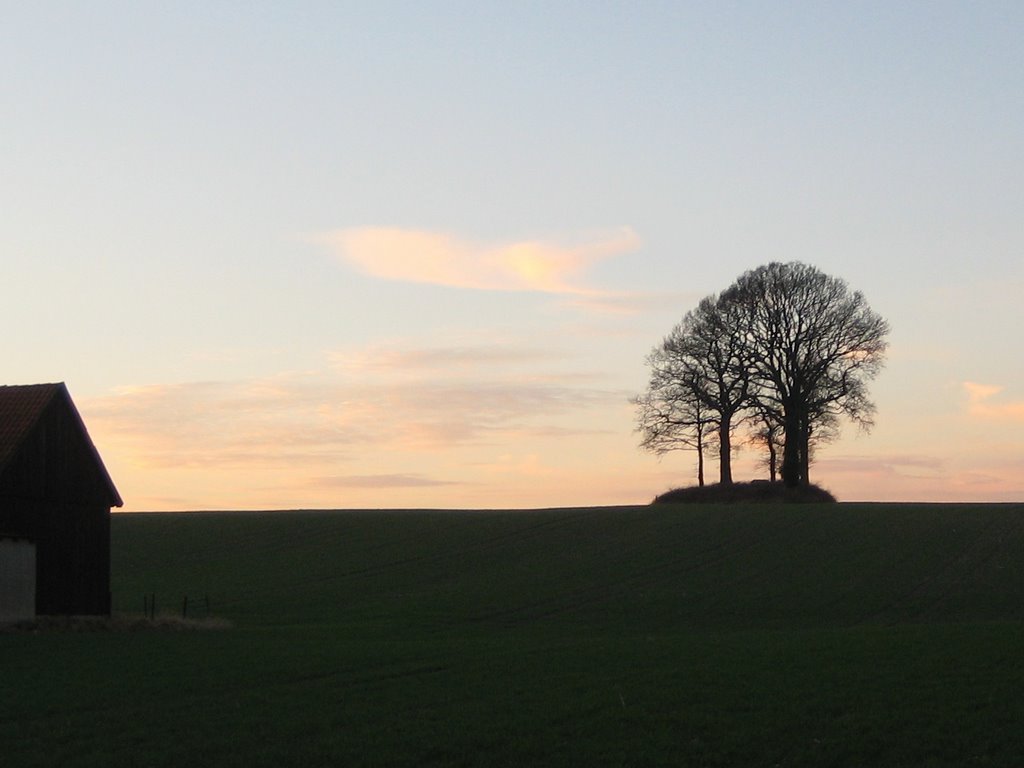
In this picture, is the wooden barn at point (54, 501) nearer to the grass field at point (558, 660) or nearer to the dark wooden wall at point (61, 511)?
the dark wooden wall at point (61, 511)

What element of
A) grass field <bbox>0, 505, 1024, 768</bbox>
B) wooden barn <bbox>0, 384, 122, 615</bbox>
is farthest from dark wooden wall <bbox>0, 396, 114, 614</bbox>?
grass field <bbox>0, 505, 1024, 768</bbox>

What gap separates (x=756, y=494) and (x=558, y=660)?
166 feet

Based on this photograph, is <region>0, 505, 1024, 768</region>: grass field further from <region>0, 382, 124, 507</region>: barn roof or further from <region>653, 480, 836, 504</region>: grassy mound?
<region>653, 480, 836, 504</region>: grassy mound

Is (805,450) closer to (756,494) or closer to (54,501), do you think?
(756,494)

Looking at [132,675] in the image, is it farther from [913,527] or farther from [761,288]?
[761,288]

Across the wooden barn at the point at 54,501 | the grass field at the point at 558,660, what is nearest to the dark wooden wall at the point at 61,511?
the wooden barn at the point at 54,501

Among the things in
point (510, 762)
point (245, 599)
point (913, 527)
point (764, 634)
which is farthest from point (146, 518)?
point (510, 762)

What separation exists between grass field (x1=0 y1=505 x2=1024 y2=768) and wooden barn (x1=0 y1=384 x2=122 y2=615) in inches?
150

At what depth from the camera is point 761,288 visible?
249ft

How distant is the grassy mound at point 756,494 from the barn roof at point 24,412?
42094mm

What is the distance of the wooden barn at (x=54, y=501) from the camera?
127ft

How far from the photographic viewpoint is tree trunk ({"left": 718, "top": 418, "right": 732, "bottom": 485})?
7588cm

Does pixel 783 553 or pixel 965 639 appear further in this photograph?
pixel 783 553

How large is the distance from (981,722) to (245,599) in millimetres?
33133
